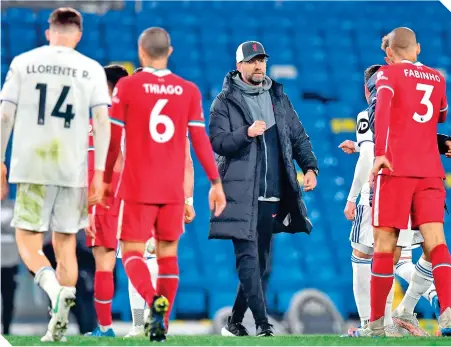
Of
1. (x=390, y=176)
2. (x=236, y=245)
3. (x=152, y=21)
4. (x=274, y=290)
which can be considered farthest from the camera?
(x=152, y=21)

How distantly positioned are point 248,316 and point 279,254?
12.4 ft

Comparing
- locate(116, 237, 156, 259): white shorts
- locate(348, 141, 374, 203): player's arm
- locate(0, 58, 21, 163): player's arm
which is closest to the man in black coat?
locate(348, 141, 374, 203): player's arm

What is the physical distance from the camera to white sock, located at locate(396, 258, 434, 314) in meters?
7.49

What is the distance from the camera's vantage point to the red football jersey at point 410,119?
6812 mm

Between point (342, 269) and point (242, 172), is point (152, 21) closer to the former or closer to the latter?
point (342, 269)

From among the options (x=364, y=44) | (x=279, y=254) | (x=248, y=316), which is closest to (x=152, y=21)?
(x=364, y=44)

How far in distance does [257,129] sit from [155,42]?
4.26 feet

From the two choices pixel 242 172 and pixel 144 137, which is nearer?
pixel 144 137

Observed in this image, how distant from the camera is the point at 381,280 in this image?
22.6 ft

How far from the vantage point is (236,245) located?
24.4 ft

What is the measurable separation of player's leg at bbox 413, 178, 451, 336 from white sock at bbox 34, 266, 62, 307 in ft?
7.78

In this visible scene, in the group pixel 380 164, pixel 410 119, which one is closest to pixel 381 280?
pixel 380 164

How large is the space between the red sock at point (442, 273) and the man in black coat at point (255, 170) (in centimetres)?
104

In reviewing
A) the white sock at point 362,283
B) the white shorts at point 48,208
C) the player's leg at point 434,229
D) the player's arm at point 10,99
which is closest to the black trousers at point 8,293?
the white sock at point 362,283
